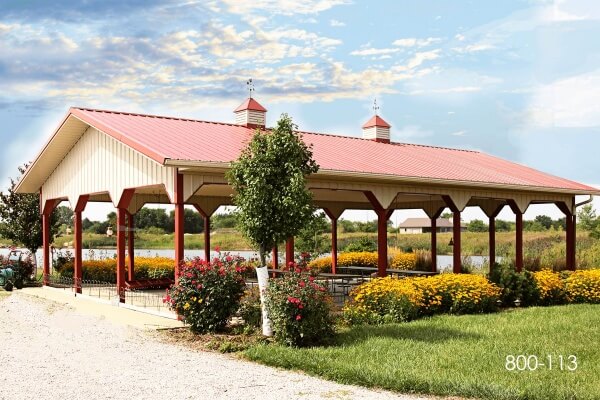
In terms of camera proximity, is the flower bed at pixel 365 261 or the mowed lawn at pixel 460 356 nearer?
the mowed lawn at pixel 460 356

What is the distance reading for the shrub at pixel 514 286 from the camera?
1678cm

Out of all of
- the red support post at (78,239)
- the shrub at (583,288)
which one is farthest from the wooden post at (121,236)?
the shrub at (583,288)

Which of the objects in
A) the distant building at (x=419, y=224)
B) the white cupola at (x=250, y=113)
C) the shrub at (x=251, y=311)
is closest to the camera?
the shrub at (x=251, y=311)

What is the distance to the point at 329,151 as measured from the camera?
18.2 m

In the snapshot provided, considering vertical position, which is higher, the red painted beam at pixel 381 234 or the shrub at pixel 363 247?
the red painted beam at pixel 381 234

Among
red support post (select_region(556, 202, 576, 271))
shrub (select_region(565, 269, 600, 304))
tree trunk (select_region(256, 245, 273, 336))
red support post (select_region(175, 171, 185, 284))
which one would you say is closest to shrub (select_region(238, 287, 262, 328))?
tree trunk (select_region(256, 245, 273, 336))

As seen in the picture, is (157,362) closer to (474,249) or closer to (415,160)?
(415,160)

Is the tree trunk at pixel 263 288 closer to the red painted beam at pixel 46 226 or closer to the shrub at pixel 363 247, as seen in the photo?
the red painted beam at pixel 46 226

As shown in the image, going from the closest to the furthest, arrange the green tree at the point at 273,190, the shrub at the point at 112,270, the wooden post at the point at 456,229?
the green tree at the point at 273,190, the wooden post at the point at 456,229, the shrub at the point at 112,270

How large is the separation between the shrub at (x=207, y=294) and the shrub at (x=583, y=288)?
10399 millimetres

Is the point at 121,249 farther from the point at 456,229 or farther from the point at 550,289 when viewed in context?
the point at 550,289

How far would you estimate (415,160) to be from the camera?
2067 centimetres

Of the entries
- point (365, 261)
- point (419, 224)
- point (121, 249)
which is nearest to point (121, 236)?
point (121, 249)

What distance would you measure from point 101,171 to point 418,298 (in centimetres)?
900
